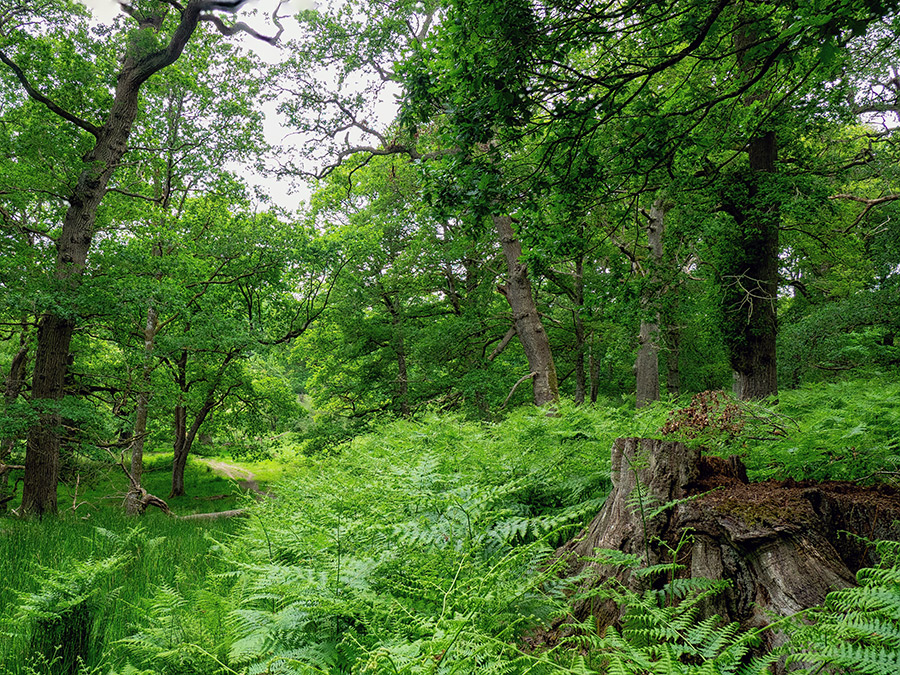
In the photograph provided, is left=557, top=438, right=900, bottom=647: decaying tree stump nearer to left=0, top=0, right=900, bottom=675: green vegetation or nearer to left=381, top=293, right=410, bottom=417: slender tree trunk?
left=0, top=0, right=900, bottom=675: green vegetation

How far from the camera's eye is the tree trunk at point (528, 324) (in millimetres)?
10070

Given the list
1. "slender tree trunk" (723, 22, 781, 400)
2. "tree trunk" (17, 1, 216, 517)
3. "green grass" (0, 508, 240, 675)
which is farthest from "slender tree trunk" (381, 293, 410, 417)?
"slender tree trunk" (723, 22, 781, 400)

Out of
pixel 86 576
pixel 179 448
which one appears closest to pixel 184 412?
pixel 179 448

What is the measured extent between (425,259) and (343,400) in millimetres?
5442

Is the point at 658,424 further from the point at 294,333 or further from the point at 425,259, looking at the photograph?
the point at 425,259

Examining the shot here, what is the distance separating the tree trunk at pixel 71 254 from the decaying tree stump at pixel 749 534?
380 inches

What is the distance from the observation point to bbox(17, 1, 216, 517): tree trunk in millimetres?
8586

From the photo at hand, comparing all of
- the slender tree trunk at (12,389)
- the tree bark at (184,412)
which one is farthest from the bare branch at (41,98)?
the tree bark at (184,412)

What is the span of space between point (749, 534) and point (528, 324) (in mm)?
8404

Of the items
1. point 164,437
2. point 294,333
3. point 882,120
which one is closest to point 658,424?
point 294,333

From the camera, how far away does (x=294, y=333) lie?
37.4 feet

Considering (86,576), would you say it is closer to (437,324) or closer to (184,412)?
(437,324)

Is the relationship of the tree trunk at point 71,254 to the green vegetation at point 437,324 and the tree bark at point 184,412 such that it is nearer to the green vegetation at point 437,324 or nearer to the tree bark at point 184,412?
the green vegetation at point 437,324

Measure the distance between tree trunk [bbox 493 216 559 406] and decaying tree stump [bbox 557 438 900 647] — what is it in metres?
7.52
